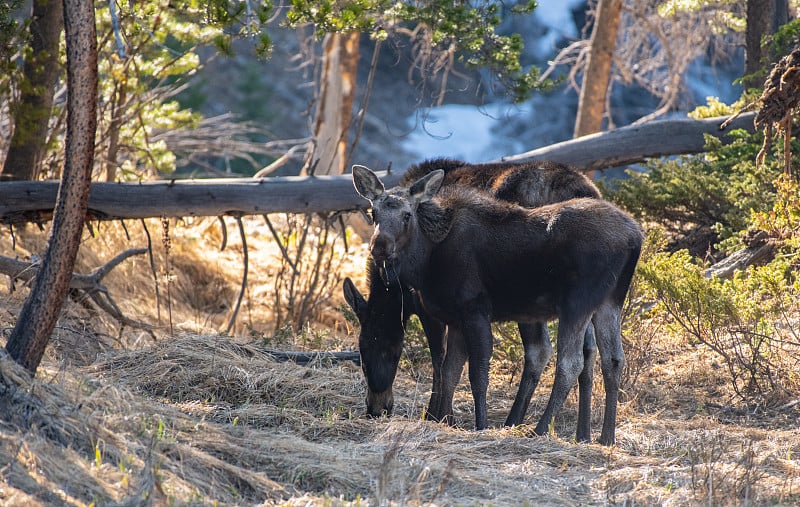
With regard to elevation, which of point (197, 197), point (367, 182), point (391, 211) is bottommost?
point (391, 211)

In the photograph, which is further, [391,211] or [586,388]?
[586,388]

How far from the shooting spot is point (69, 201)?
5.92 m

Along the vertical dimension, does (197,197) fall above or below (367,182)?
above

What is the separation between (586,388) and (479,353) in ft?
2.91

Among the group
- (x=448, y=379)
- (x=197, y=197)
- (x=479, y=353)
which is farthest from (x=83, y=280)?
(x=479, y=353)

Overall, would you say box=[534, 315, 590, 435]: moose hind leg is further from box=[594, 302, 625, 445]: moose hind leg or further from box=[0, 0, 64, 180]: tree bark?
box=[0, 0, 64, 180]: tree bark

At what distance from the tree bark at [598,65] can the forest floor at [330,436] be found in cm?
662

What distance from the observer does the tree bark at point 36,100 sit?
10602mm

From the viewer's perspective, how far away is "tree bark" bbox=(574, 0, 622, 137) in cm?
1528

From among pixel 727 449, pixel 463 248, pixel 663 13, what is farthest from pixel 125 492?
pixel 663 13

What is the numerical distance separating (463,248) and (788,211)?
3191 millimetres

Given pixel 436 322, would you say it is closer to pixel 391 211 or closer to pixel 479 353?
pixel 479 353

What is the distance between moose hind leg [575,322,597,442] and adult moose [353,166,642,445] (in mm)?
137

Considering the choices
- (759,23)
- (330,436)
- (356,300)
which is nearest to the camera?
(330,436)
